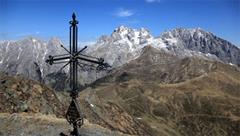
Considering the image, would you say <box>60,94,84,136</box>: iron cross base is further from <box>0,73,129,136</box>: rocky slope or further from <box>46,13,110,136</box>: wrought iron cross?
<box>0,73,129,136</box>: rocky slope

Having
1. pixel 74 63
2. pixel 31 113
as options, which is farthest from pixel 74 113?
pixel 31 113

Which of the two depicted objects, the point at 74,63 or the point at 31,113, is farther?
the point at 31,113

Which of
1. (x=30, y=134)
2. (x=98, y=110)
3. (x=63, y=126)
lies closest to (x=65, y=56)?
(x=30, y=134)

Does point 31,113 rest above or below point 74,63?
below

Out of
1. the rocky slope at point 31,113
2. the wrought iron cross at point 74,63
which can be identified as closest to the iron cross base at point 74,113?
the wrought iron cross at point 74,63

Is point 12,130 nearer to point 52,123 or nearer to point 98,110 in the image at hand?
point 52,123

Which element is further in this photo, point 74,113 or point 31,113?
point 31,113

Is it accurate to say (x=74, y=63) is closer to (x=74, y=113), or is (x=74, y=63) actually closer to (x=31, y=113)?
(x=74, y=113)

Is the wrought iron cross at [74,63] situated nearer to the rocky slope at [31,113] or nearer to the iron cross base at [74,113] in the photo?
the iron cross base at [74,113]

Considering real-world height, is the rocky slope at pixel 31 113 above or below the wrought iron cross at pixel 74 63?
Answer: below

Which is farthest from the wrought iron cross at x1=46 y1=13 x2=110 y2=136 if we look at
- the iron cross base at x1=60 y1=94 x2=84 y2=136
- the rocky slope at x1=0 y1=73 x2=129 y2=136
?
the rocky slope at x1=0 y1=73 x2=129 y2=136

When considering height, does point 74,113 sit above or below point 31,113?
above
